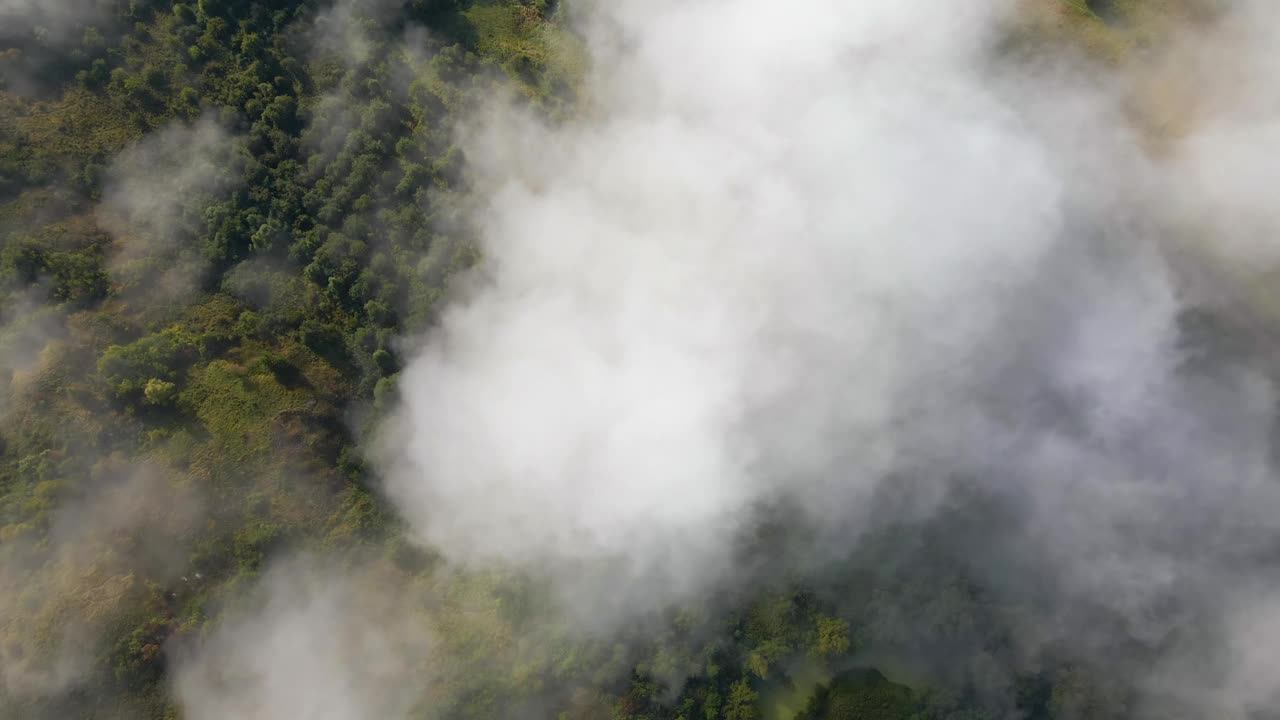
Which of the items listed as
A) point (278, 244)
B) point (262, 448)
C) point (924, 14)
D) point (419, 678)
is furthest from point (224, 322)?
point (924, 14)

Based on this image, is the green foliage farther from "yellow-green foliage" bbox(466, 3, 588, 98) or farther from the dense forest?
"yellow-green foliage" bbox(466, 3, 588, 98)

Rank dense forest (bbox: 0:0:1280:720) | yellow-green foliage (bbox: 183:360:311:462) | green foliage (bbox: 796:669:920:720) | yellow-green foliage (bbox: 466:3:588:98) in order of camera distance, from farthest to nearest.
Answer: yellow-green foliage (bbox: 466:3:588:98), yellow-green foliage (bbox: 183:360:311:462), green foliage (bbox: 796:669:920:720), dense forest (bbox: 0:0:1280:720)

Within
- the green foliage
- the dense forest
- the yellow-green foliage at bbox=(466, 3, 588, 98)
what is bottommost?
the green foliage

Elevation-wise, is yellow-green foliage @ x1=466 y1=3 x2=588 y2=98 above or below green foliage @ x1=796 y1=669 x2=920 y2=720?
above

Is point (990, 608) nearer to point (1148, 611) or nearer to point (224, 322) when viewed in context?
point (1148, 611)

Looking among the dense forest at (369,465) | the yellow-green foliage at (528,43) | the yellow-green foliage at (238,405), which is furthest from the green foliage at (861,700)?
the yellow-green foliage at (528,43)

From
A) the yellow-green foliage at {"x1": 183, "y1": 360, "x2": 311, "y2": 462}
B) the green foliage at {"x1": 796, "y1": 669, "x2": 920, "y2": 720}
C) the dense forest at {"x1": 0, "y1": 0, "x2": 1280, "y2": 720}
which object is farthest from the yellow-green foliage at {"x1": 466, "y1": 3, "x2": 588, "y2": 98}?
the green foliage at {"x1": 796, "y1": 669, "x2": 920, "y2": 720}

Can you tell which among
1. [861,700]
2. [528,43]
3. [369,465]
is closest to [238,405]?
[369,465]

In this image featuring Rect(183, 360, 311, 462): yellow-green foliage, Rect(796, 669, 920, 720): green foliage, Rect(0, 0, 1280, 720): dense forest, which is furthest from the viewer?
Rect(183, 360, 311, 462): yellow-green foliage

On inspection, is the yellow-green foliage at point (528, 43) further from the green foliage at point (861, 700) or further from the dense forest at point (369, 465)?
the green foliage at point (861, 700)
